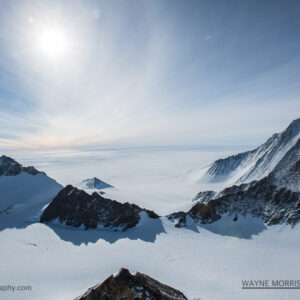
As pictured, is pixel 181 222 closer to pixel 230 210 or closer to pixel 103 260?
pixel 230 210

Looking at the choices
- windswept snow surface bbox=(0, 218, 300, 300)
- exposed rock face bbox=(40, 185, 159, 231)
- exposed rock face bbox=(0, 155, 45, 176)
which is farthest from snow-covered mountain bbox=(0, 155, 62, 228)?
windswept snow surface bbox=(0, 218, 300, 300)

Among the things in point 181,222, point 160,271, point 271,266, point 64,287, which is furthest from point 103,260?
point 271,266

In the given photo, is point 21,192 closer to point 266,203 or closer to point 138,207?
point 138,207

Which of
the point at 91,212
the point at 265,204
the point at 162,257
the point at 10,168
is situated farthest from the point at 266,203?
the point at 10,168

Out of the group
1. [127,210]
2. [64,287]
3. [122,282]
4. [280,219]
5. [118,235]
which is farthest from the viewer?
[127,210]

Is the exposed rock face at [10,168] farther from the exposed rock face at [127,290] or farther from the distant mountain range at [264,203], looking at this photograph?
the exposed rock face at [127,290]

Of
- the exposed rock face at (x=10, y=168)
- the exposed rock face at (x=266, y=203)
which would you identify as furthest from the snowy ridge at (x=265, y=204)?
the exposed rock face at (x=10, y=168)

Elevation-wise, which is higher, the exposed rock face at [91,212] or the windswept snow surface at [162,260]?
the exposed rock face at [91,212]
